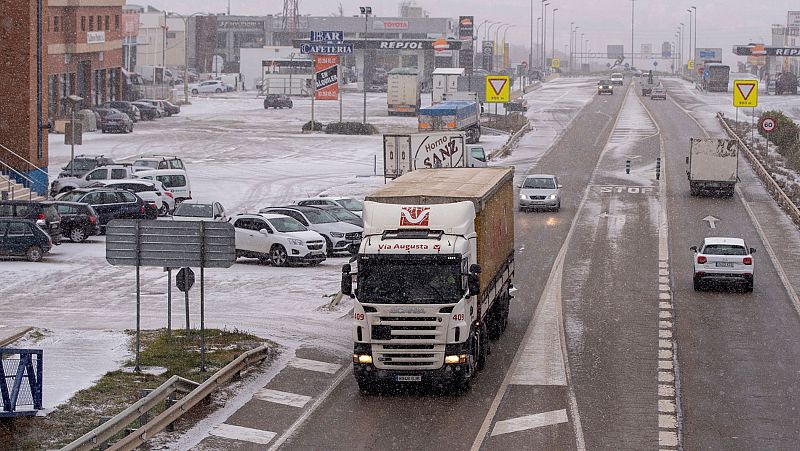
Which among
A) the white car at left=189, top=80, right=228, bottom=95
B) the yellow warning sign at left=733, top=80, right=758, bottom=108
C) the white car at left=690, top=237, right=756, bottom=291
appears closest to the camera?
the white car at left=690, top=237, right=756, bottom=291

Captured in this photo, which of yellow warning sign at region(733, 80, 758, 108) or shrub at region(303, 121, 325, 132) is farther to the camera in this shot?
shrub at region(303, 121, 325, 132)

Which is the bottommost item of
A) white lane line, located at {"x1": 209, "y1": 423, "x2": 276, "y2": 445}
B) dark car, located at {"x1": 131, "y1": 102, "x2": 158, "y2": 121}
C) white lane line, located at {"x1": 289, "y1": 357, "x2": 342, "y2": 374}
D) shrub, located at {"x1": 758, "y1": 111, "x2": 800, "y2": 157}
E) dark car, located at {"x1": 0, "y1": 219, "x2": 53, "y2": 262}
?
white lane line, located at {"x1": 209, "y1": 423, "x2": 276, "y2": 445}

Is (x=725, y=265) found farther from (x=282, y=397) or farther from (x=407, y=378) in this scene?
(x=282, y=397)

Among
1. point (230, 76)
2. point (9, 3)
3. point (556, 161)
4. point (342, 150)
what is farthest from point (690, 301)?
point (230, 76)

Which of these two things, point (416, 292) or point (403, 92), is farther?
point (403, 92)

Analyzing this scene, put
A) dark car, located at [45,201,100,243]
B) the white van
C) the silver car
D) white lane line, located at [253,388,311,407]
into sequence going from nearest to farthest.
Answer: white lane line, located at [253,388,311,407], dark car, located at [45,201,100,243], the white van, the silver car

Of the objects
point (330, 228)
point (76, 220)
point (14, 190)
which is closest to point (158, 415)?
point (330, 228)

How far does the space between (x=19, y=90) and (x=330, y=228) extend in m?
17.8

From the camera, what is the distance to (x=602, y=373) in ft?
78.1

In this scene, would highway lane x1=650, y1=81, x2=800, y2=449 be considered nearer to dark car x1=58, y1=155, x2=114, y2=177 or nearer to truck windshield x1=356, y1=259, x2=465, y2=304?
truck windshield x1=356, y1=259, x2=465, y2=304

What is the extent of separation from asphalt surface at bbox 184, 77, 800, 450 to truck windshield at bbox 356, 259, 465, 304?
1.89 meters

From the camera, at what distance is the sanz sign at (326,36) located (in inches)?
4313

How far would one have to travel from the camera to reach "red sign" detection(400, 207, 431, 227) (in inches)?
862

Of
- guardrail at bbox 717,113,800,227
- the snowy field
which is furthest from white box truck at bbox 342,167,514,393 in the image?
guardrail at bbox 717,113,800,227
